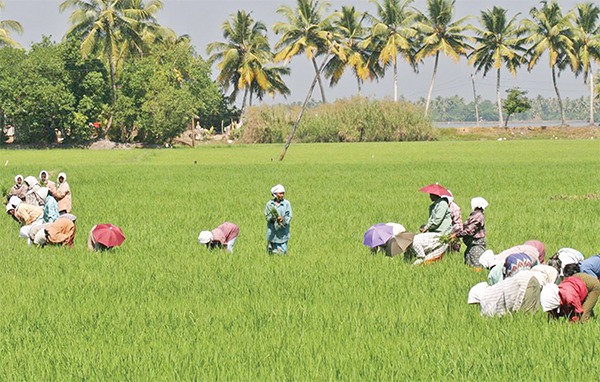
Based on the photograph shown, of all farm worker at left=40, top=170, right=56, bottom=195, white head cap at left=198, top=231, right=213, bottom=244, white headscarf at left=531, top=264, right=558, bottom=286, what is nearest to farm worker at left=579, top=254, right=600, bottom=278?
white headscarf at left=531, top=264, right=558, bottom=286

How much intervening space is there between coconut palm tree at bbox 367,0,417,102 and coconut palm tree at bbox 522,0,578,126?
1035cm

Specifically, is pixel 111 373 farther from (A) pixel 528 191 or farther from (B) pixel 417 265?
(A) pixel 528 191

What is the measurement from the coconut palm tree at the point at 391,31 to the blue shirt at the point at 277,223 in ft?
172

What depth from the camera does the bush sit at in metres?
55.8

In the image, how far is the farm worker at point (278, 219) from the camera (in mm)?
8992

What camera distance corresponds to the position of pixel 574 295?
594cm

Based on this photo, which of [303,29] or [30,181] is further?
[303,29]

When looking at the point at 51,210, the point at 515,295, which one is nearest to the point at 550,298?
the point at 515,295

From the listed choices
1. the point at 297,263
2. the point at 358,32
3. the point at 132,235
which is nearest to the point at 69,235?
the point at 132,235

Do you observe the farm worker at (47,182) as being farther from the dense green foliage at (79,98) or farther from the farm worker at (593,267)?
the dense green foliage at (79,98)

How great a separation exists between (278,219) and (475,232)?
7.46ft

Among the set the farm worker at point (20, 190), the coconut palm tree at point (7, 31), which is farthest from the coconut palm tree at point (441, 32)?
the farm worker at point (20, 190)

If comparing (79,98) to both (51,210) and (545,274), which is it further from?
(545,274)

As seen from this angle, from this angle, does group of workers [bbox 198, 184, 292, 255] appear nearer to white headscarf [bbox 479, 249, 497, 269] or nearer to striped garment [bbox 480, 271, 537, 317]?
white headscarf [bbox 479, 249, 497, 269]
